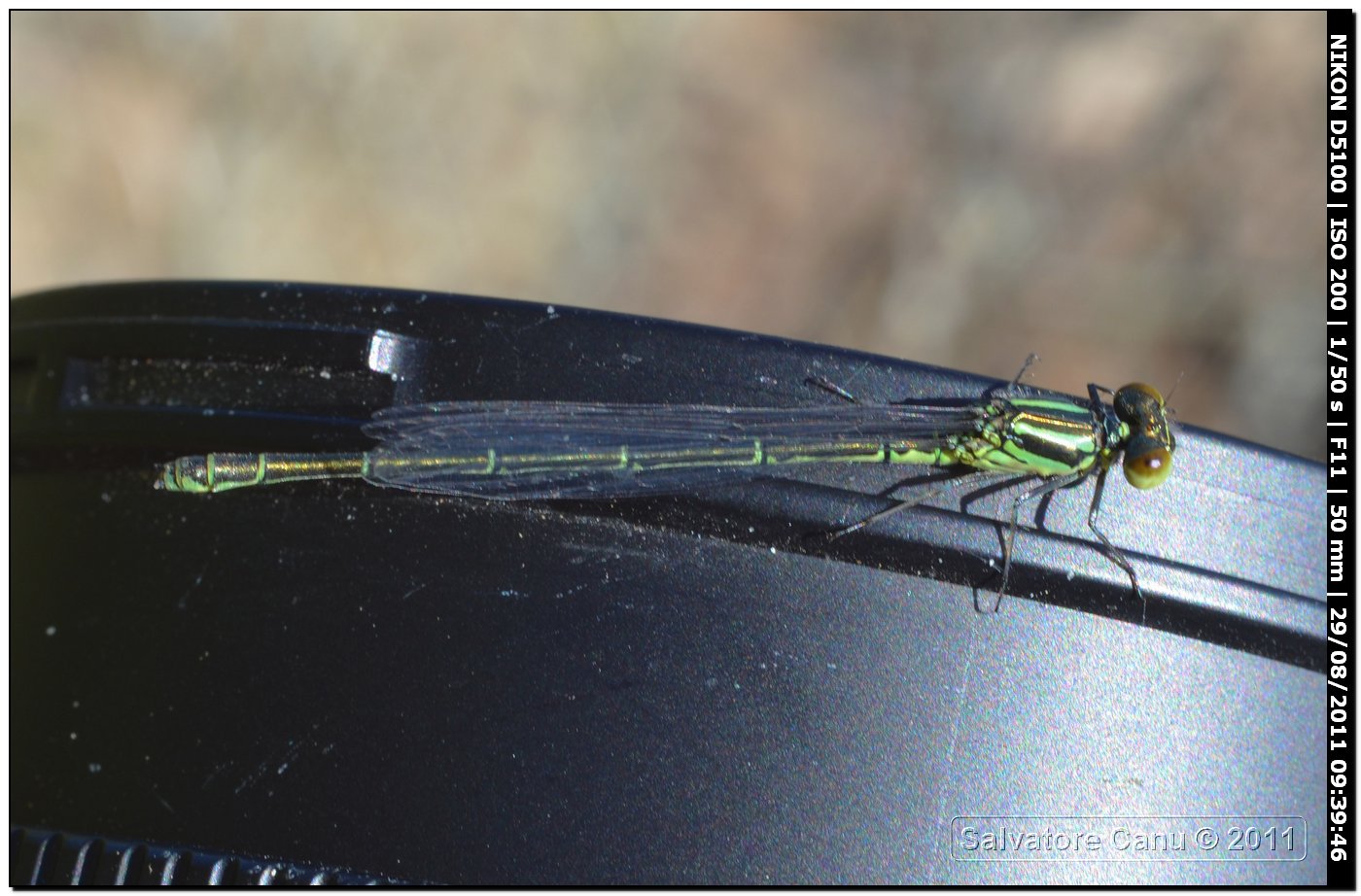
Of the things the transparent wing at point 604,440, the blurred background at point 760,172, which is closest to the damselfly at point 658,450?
→ the transparent wing at point 604,440

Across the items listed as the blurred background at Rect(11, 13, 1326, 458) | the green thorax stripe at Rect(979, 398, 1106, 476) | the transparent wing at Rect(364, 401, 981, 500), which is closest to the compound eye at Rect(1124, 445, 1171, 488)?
the green thorax stripe at Rect(979, 398, 1106, 476)

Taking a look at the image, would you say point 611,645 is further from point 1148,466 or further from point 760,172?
point 760,172

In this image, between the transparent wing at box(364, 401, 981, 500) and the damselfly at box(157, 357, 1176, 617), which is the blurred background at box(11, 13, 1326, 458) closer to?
the damselfly at box(157, 357, 1176, 617)

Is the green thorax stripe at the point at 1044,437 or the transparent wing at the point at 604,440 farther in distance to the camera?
the green thorax stripe at the point at 1044,437

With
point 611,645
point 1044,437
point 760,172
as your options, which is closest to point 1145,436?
point 1044,437

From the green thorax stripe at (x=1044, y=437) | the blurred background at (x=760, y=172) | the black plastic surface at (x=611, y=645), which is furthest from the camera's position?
the blurred background at (x=760, y=172)

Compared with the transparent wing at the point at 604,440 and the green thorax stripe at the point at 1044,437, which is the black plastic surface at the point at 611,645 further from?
the green thorax stripe at the point at 1044,437

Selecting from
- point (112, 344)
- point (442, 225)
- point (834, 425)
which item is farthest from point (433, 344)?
point (442, 225)
